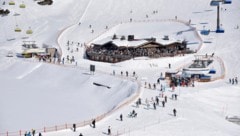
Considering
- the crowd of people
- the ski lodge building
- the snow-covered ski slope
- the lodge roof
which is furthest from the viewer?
the lodge roof

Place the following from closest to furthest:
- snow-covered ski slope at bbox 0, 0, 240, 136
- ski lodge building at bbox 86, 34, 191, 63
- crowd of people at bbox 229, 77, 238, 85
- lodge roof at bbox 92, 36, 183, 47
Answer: snow-covered ski slope at bbox 0, 0, 240, 136 → crowd of people at bbox 229, 77, 238, 85 → ski lodge building at bbox 86, 34, 191, 63 → lodge roof at bbox 92, 36, 183, 47

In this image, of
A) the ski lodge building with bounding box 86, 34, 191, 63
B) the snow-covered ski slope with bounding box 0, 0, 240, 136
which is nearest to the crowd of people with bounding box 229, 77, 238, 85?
the snow-covered ski slope with bounding box 0, 0, 240, 136

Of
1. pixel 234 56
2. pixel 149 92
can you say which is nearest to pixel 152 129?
pixel 149 92

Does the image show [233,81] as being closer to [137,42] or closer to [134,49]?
[134,49]

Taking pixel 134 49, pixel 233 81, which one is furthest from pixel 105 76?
pixel 233 81

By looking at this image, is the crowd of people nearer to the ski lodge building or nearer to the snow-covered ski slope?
the snow-covered ski slope

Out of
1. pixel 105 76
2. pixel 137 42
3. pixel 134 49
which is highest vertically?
pixel 137 42

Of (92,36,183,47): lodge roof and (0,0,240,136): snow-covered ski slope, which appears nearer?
(0,0,240,136): snow-covered ski slope

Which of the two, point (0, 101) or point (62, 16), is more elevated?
point (62, 16)

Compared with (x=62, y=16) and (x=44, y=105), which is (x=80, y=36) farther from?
(x=44, y=105)
